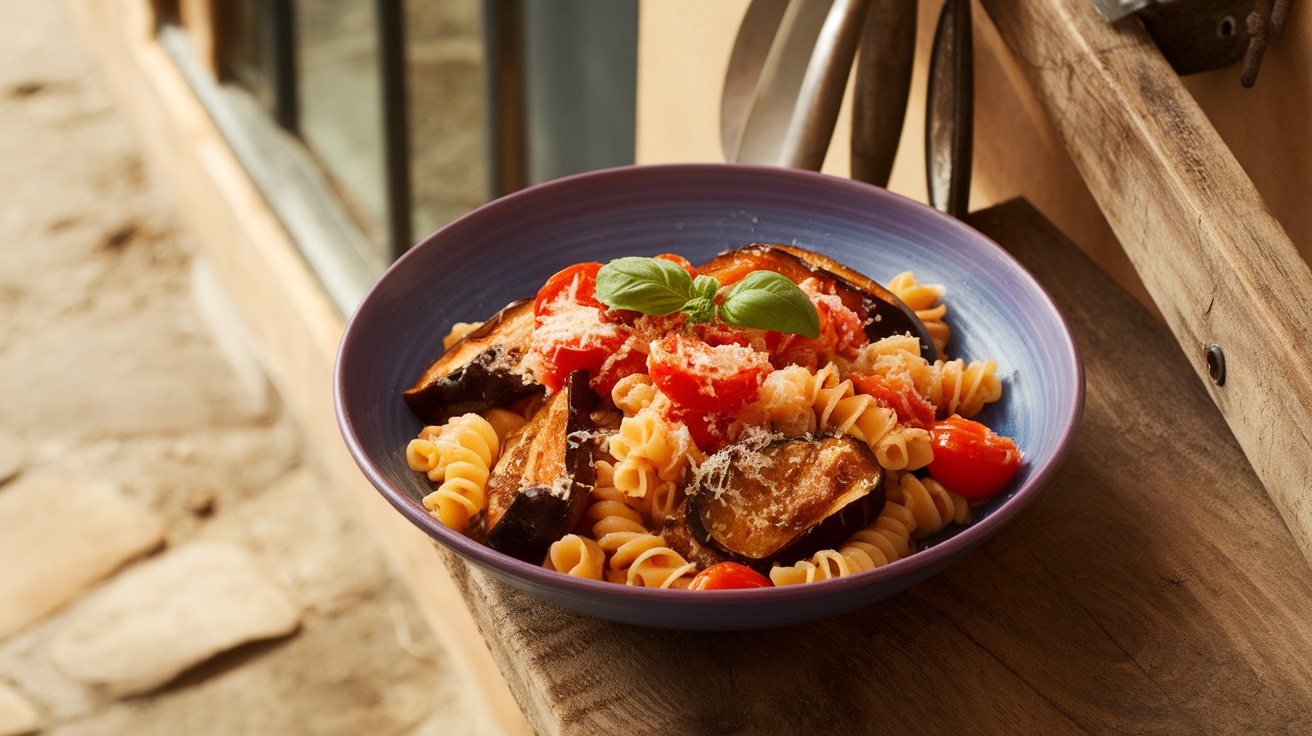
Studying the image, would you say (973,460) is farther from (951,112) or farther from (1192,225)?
(951,112)

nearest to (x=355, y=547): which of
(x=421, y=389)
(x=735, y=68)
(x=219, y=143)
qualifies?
(x=219, y=143)

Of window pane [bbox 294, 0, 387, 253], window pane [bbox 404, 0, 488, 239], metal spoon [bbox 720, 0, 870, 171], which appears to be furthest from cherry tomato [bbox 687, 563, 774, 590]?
window pane [bbox 294, 0, 387, 253]

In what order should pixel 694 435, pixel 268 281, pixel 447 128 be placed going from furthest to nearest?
pixel 447 128
pixel 268 281
pixel 694 435

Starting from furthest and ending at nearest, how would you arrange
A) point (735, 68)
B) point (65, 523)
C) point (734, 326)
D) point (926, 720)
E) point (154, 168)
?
1. point (154, 168)
2. point (65, 523)
3. point (735, 68)
4. point (734, 326)
5. point (926, 720)

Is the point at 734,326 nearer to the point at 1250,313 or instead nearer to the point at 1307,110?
the point at 1250,313

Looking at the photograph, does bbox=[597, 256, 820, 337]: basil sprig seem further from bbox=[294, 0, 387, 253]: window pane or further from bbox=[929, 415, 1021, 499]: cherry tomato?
bbox=[294, 0, 387, 253]: window pane

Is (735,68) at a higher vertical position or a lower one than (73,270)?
higher

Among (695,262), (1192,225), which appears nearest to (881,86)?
(695,262)
